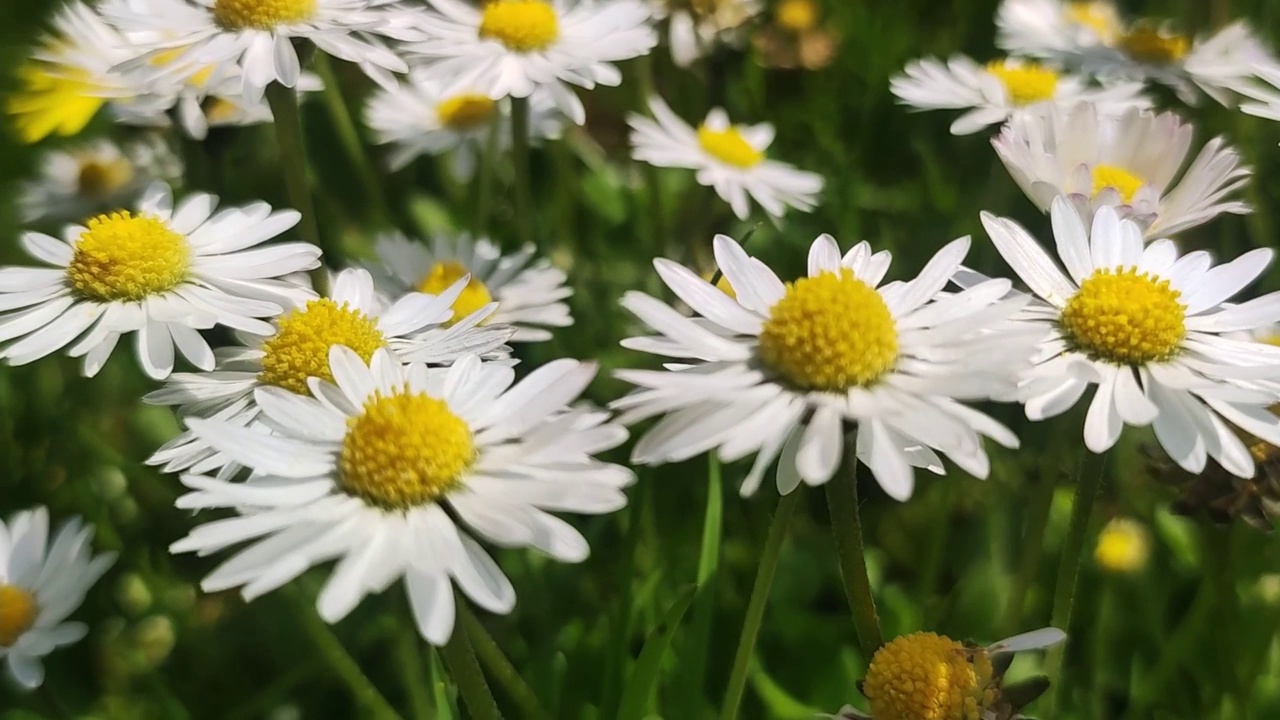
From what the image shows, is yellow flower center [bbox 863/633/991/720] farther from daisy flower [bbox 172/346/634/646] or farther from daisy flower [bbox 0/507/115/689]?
daisy flower [bbox 0/507/115/689]

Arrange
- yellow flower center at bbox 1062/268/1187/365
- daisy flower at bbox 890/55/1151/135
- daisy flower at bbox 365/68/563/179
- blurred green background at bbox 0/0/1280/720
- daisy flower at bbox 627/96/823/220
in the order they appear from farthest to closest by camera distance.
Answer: daisy flower at bbox 365/68/563/179 → daisy flower at bbox 627/96/823/220 → daisy flower at bbox 890/55/1151/135 → blurred green background at bbox 0/0/1280/720 → yellow flower center at bbox 1062/268/1187/365

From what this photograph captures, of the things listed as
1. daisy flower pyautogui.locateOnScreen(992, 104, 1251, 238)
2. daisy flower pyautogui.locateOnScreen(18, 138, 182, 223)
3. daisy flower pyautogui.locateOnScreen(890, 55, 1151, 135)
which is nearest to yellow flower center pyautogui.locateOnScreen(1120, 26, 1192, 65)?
daisy flower pyautogui.locateOnScreen(890, 55, 1151, 135)

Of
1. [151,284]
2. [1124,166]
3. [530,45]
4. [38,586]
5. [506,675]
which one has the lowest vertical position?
[38,586]

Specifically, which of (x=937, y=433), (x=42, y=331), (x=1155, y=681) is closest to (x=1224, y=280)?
(x=937, y=433)

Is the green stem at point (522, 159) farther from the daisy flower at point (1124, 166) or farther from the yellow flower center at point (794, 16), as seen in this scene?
the yellow flower center at point (794, 16)

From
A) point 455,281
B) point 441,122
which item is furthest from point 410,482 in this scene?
point 441,122

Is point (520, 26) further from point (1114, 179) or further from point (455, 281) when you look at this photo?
point (1114, 179)
